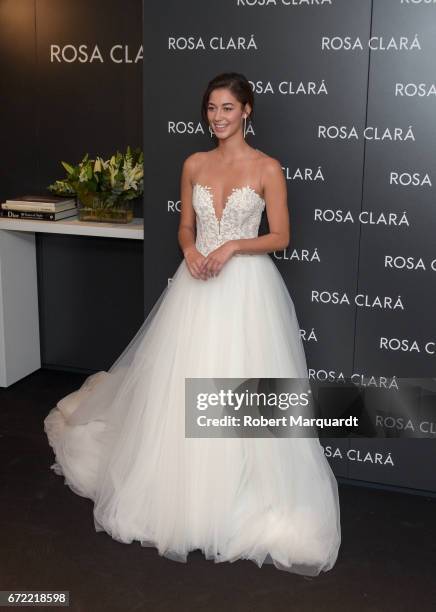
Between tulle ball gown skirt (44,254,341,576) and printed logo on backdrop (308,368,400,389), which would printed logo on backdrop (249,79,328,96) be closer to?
tulle ball gown skirt (44,254,341,576)

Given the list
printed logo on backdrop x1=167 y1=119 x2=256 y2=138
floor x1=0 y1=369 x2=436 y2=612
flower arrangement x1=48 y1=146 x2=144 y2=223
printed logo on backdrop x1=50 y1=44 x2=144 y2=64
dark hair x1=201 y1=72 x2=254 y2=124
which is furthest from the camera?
printed logo on backdrop x1=50 y1=44 x2=144 y2=64

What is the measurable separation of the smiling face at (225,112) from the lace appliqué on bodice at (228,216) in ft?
0.83

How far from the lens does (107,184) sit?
459cm

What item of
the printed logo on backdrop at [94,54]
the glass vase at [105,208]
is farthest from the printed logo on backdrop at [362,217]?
the printed logo on backdrop at [94,54]

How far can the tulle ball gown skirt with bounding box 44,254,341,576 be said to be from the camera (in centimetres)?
321

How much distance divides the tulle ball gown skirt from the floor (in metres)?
0.09

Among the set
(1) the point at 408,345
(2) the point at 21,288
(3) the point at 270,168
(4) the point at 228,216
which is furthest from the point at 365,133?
(2) the point at 21,288

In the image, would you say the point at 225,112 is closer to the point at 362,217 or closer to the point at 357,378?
the point at 362,217

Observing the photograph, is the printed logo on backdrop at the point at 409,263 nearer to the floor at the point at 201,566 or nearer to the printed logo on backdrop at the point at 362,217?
the printed logo on backdrop at the point at 362,217

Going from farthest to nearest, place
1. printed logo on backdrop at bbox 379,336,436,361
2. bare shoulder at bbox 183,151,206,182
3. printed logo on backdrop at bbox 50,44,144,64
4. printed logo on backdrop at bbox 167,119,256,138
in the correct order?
printed logo on backdrop at bbox 50,44,144,64 < printed logo on backdrop at bbox 167,119,256,138 < printed logo on backdrop at bbox 379,336,436,361 < bare shoulder at bbox 183,151,206,182

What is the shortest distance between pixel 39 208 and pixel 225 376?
2073 millimetres

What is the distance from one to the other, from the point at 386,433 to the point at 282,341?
0.81m

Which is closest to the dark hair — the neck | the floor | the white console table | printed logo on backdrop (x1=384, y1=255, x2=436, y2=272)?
the neck

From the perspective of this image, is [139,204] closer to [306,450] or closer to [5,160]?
[5,160]
